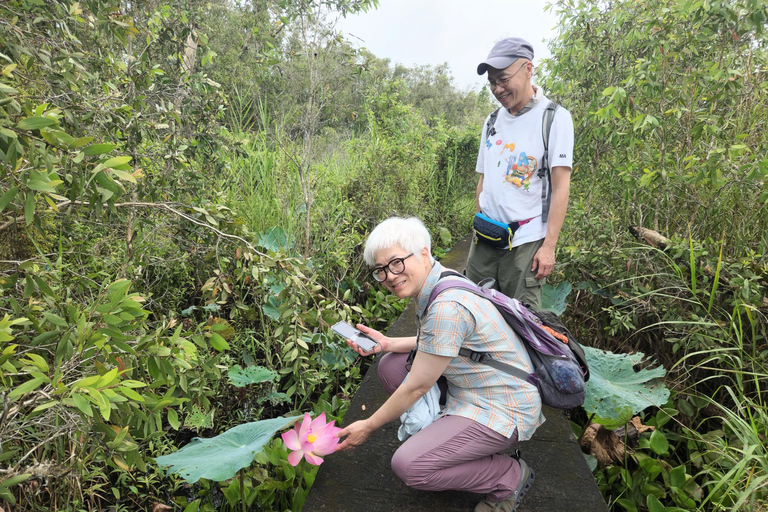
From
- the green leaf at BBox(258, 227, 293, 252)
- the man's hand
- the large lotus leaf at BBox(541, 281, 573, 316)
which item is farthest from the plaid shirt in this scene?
the green leaf at BBox(258, 227, 293, 252)

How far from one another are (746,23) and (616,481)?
2410 millimetres

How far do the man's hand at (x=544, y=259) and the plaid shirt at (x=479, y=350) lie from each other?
2.25ft

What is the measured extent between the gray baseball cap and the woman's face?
1.02 m

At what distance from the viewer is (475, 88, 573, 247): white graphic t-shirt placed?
2314 millimetres

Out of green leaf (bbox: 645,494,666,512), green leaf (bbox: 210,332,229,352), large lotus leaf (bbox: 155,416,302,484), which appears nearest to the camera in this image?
green leaf (bbox: 210,332,229,352)

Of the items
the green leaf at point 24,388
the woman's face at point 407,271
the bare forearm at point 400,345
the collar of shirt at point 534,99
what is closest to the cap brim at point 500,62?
the collar of shirt at point 534,99

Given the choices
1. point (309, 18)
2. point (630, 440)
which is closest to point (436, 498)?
point (630, 440)

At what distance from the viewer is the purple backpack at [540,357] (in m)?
1.79

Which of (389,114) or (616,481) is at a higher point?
(389,114)

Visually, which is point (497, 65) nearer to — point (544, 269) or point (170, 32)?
point (544, 269)

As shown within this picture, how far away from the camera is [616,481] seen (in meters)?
2.36

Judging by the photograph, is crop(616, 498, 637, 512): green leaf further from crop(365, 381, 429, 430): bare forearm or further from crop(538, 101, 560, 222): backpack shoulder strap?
crop(538, 101, 560, 222): backpack shoulder strap

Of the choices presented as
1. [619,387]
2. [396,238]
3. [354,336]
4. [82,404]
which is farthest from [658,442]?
[82,404]

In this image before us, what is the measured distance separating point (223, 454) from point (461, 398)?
37.2 inches
